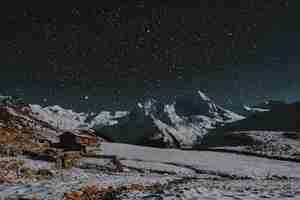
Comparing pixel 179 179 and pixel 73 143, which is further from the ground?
pixel 73 143

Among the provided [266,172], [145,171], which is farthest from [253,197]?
[266,172]

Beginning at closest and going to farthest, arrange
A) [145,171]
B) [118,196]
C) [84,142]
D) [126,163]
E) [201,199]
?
[201,199], [118,196], [145,171], [126,163], [84,142]

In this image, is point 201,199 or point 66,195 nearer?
point 201,199

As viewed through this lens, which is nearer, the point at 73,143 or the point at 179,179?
the point at 179,179

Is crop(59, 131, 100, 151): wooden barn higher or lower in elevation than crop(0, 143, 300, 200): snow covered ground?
higher

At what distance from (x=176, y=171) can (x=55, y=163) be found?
10333 mm

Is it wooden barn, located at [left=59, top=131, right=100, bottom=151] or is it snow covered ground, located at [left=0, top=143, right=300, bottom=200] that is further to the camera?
wooden barn, located at [left=59, top=131, right=100, bottom=151]

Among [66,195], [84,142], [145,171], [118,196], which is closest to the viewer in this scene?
[118,196]

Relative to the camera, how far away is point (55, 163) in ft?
103

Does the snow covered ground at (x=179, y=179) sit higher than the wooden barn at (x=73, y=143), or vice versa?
the wooden barn at (x=73, y=143)

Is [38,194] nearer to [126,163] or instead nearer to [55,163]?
[55,163]

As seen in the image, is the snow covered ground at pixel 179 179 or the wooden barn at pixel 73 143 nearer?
the snow covered ground at pixel 179 179

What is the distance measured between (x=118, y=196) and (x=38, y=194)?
386 cm

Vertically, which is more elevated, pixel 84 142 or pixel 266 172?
pixel 84 142
